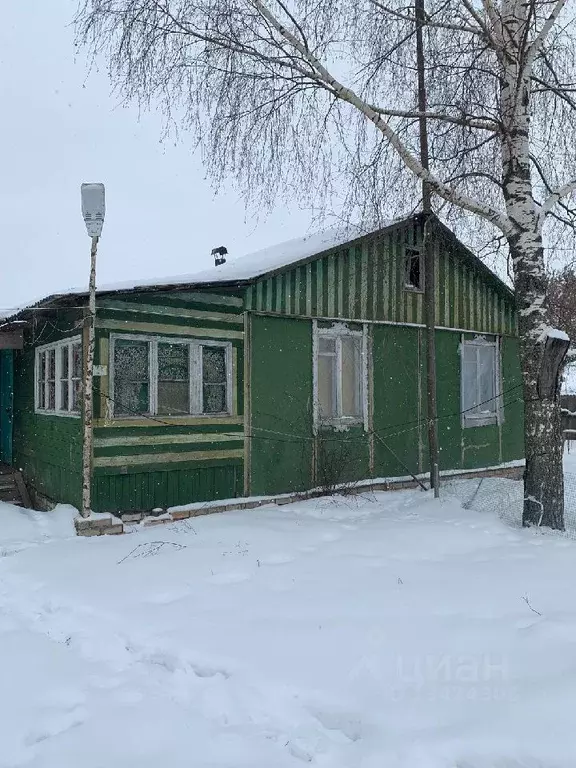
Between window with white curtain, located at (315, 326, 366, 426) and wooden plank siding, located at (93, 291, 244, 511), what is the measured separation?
1539 millimetres

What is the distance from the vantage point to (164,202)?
176000mm

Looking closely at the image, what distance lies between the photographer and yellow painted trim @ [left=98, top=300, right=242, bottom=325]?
308 inches

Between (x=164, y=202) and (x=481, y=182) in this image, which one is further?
(x=164, y=202)

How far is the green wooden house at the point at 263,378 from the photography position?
8000mm

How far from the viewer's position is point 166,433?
823cm

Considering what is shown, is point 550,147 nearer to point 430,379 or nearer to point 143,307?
point 430,379

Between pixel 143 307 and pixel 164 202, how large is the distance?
17908 centimetres

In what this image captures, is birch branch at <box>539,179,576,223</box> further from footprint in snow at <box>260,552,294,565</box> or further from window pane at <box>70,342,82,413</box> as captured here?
window pane at <box>70,342,82,413</box>

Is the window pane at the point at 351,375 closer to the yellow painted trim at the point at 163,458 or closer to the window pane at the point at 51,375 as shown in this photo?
the yellow painted trim at the point at 163,458

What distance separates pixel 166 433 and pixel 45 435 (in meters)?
2.48

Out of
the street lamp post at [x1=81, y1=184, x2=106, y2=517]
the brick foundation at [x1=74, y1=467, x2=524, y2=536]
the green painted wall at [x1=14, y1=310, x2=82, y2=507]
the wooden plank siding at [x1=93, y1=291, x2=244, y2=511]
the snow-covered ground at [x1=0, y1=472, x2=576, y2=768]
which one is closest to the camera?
the snow-covered ground at [x1=0, y1=472, x2=576, y2=768]

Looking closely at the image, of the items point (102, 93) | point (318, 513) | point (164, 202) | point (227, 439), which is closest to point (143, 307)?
point (227, 439)

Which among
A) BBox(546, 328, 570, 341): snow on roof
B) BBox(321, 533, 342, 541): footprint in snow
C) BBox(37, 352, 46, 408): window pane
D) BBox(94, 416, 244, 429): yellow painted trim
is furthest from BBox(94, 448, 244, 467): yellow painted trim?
BBox(546, 328, 570, 341): snow on roof

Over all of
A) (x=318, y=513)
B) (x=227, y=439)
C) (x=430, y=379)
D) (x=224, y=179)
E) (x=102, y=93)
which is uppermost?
(x=102, y=93)
